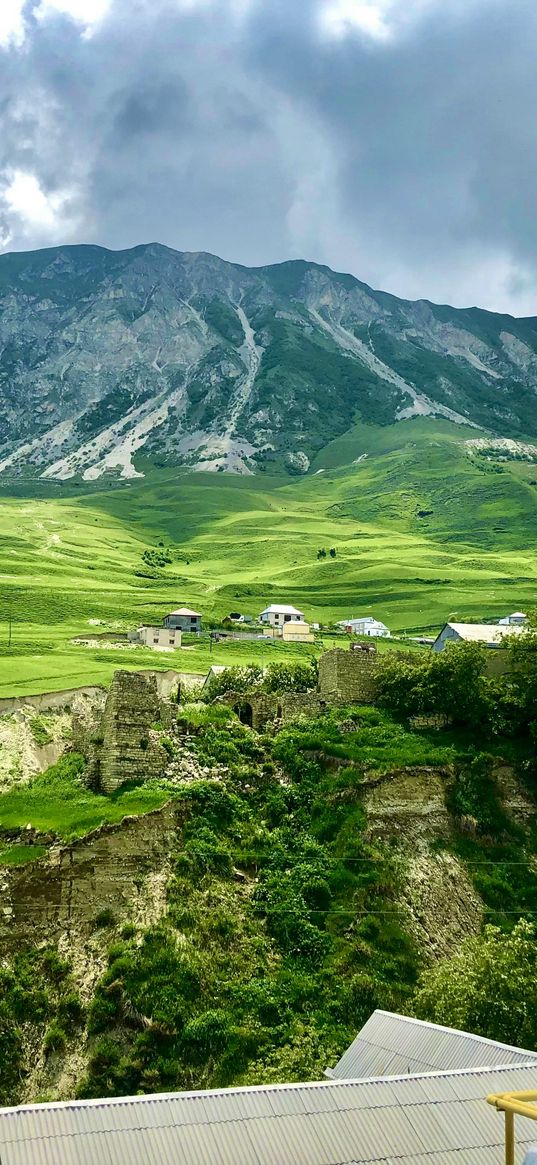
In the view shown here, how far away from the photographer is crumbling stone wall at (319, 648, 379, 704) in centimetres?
3969

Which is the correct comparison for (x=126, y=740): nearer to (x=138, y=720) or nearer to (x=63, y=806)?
(x=138, y=720)

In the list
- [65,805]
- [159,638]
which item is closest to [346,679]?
[65,805]

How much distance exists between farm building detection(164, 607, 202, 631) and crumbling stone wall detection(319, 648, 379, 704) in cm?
5756

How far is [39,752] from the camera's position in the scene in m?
34.8

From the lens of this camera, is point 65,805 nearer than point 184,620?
Yes

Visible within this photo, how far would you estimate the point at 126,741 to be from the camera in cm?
3150

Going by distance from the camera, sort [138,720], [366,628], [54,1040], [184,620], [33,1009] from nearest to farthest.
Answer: [54,1040] → [33,1009] → [138,720] → [184,620] → [366,628]

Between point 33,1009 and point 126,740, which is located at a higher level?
point 126,740

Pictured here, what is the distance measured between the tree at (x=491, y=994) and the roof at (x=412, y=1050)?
5.36 feet

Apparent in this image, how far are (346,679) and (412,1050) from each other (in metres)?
20.6

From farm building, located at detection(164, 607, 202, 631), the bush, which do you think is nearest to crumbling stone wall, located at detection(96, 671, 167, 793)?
the bush

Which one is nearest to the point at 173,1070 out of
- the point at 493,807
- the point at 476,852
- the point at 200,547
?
the point at 476,852

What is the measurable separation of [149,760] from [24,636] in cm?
5137

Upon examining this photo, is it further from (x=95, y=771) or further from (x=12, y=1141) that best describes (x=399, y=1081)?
(x=95, y=771)
